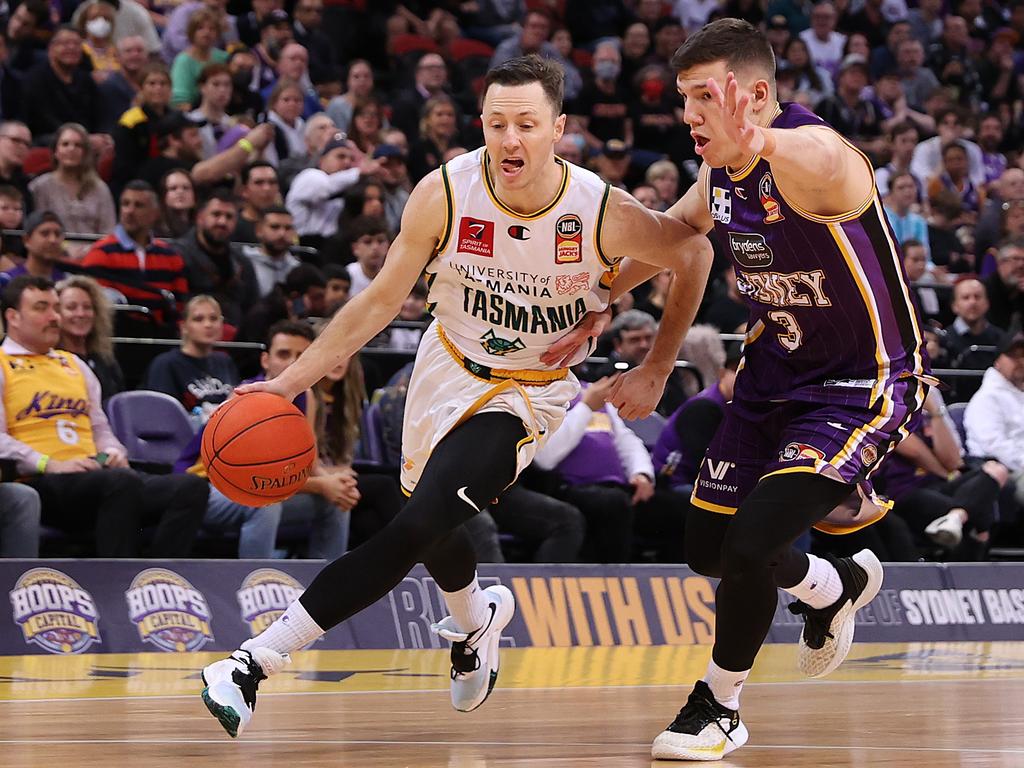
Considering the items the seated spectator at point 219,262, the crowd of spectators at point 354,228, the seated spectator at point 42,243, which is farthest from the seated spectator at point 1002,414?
the seated spectator at point 42,243

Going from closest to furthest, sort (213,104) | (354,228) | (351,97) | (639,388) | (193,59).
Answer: (639,388), (354,228), (213,104), (193,59), (351,97)

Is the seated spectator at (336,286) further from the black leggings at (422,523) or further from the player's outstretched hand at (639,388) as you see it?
the black leggings at (422,523)

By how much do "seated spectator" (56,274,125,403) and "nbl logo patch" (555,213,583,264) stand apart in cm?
440

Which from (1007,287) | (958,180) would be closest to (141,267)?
(1007,287)

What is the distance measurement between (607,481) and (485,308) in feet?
14.8

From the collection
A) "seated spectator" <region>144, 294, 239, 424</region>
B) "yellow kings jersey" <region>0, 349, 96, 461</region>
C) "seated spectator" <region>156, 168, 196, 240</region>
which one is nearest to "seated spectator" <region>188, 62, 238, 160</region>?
"seated spectator" <region>156, 168, 196, 240</region>

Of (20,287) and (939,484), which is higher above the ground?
(20,287)

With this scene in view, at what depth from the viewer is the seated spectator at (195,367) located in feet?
29.5

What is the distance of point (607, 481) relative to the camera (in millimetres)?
9422

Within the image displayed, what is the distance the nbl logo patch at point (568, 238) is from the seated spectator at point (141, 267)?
530 cm

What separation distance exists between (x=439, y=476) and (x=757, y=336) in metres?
1.12

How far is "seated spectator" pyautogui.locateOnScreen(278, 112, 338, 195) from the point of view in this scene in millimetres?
12297

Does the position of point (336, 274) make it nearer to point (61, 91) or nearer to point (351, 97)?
point (61, 91)

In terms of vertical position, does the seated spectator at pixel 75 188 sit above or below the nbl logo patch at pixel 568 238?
below
